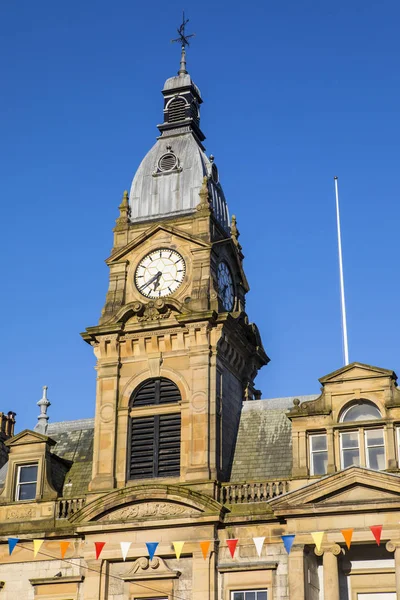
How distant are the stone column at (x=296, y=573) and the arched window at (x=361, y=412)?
493cm

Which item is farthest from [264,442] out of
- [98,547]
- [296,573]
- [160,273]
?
[160,273]

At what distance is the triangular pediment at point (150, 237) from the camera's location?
42500 millimetres

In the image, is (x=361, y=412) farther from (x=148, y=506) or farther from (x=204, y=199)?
(x=204, y=199)

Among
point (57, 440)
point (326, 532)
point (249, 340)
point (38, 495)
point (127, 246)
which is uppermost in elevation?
point (127, 246)

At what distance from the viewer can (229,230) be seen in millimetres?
46094

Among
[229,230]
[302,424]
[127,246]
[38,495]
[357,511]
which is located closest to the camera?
[357,511]

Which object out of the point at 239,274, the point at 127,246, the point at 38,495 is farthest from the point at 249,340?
the point at 38,495

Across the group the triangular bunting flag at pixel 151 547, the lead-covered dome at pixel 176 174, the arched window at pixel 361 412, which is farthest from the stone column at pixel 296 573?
the lead-covered dome at pixel 176 174

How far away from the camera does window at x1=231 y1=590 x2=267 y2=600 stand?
35969mm

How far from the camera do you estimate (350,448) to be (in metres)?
37.2

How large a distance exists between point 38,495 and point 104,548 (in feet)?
12.7

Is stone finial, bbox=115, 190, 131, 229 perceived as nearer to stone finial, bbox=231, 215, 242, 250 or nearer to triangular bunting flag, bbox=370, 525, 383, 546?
stone finial, bbox=231, 215, 242, 250

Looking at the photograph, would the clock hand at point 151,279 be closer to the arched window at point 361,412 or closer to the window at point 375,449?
the arched window at point 361,412

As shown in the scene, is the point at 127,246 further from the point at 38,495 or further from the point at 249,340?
the point at 38,495
